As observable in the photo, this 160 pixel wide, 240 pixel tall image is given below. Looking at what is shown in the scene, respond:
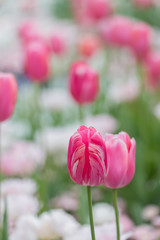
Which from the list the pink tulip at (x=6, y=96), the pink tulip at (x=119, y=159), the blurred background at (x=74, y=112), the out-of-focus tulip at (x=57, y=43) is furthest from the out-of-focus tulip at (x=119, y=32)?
the pink tulip at (x=119, y=159)

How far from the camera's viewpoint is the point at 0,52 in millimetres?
1709

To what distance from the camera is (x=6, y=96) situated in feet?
1.79

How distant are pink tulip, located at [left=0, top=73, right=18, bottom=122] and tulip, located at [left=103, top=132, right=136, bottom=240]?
14 centimetres

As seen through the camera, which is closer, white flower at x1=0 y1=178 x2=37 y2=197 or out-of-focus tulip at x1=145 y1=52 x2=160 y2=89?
white flower at x1=0 y1=178 x2=37 y2=197

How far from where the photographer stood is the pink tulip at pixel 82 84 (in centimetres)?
68

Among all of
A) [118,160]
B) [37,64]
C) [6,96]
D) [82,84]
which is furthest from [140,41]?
[118,160]

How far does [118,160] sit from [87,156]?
0.03 metres

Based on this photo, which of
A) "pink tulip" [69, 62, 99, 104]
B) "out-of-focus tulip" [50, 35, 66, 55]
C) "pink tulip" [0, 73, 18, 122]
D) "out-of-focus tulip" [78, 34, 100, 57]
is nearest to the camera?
"pink tulip" [0, 73, 18, 122]

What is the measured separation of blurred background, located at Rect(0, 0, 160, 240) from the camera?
0.84m

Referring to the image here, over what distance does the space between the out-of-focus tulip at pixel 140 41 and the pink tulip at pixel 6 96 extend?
0.60 metres

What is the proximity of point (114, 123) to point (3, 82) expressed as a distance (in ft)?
1.53

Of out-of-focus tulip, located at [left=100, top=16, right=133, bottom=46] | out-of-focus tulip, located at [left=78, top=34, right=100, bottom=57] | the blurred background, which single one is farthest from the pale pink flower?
out-of-focus tulip, located at [left=78, top=34, right=100, bottom=57]

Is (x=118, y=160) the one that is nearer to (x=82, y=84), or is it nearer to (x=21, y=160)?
(x=82, y=84)

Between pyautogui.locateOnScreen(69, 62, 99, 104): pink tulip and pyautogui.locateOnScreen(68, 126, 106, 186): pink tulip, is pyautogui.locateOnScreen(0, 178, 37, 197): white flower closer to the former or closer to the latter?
pyautogui.locateOnScreen(69, 62, 99, 104): pink tulip
